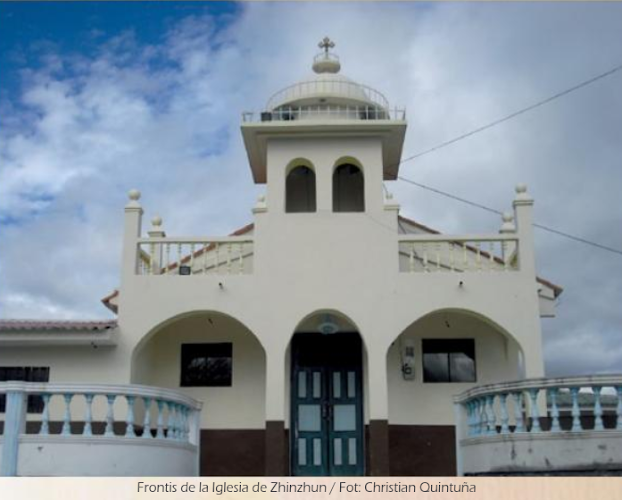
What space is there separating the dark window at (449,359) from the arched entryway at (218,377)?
2.54m

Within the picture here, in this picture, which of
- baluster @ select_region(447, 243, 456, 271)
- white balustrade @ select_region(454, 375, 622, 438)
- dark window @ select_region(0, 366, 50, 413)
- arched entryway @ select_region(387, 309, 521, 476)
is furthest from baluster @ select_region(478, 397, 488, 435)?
dark window @ select_region(0, 366, 50, 413)

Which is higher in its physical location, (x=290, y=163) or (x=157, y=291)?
(x=290, y=163)

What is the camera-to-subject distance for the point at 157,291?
1288 centimetres

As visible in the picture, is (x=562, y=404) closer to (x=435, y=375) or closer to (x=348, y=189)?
(x=435, y=375)

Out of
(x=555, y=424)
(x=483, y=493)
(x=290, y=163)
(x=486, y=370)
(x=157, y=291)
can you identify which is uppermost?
(x=290, y=163)

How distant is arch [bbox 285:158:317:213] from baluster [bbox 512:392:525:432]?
18.6ft

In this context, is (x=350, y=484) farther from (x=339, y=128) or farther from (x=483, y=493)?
(x=339, y=128)

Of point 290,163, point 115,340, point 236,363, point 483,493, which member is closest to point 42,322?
point 115,340

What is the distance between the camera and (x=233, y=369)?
1380 centimetres

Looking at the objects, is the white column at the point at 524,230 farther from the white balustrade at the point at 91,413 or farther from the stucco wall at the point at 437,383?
the white balustrade at the point at 91,413

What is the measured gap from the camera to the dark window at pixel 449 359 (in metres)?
13.6

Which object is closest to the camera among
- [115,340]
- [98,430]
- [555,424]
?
[555,424]

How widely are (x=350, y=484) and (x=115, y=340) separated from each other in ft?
18.1

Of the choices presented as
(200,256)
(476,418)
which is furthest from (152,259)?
(476,418)
